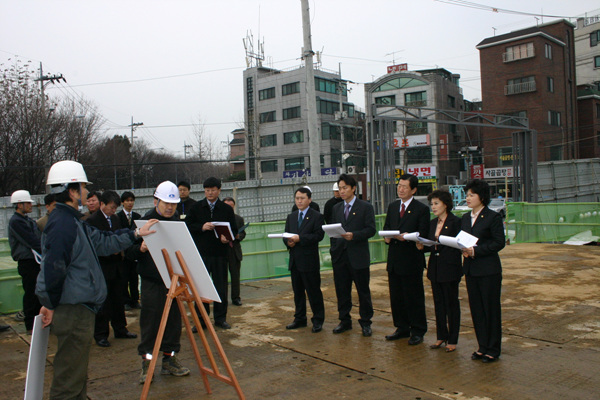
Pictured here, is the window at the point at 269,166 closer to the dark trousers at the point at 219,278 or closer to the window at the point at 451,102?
the window at the point at 451,102

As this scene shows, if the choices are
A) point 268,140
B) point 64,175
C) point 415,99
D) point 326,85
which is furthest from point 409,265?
point 326,85

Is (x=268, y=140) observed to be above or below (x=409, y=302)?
above

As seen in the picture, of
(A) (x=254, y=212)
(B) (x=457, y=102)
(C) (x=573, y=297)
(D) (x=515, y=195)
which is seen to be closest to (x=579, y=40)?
(B) (x=457, y=102)

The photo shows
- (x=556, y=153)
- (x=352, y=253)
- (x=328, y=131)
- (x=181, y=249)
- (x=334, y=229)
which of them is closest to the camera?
(x=181, y=249)

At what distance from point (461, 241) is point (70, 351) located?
3.57m

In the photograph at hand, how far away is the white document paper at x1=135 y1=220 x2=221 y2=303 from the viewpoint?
3.96 meters

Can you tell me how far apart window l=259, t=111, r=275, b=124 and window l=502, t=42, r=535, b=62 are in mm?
23248

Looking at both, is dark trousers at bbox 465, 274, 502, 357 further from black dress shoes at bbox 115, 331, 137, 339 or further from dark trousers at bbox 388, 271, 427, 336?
black dress shoes at bbox 115, 331, 137, 339

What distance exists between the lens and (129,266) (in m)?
7.38

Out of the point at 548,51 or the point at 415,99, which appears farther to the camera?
the point at 415,99

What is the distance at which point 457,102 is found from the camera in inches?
2002

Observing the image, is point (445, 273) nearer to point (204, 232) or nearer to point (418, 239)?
point (418, 239)

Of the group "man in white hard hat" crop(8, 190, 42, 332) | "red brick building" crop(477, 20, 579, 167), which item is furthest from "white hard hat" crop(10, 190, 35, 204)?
"red brick building" crop(477, 20, 579, 167)

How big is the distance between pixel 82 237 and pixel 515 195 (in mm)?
21007
